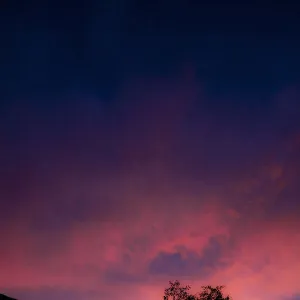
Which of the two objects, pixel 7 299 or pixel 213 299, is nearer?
pixel 7 299

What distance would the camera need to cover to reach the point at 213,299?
82500 millimetres

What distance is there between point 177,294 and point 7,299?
36.1m

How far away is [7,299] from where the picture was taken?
63969 millimetres

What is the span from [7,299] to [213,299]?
41823 millimetres

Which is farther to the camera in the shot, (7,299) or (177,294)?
(177,294)

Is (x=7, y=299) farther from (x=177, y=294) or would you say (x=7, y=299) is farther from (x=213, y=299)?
(x=213, y=299)

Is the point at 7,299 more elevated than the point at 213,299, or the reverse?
the point at 213,299

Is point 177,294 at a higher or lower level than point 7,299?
higher

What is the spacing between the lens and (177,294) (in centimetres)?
8394

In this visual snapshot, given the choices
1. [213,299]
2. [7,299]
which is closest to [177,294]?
[213,299]

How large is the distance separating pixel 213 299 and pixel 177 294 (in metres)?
7.67
